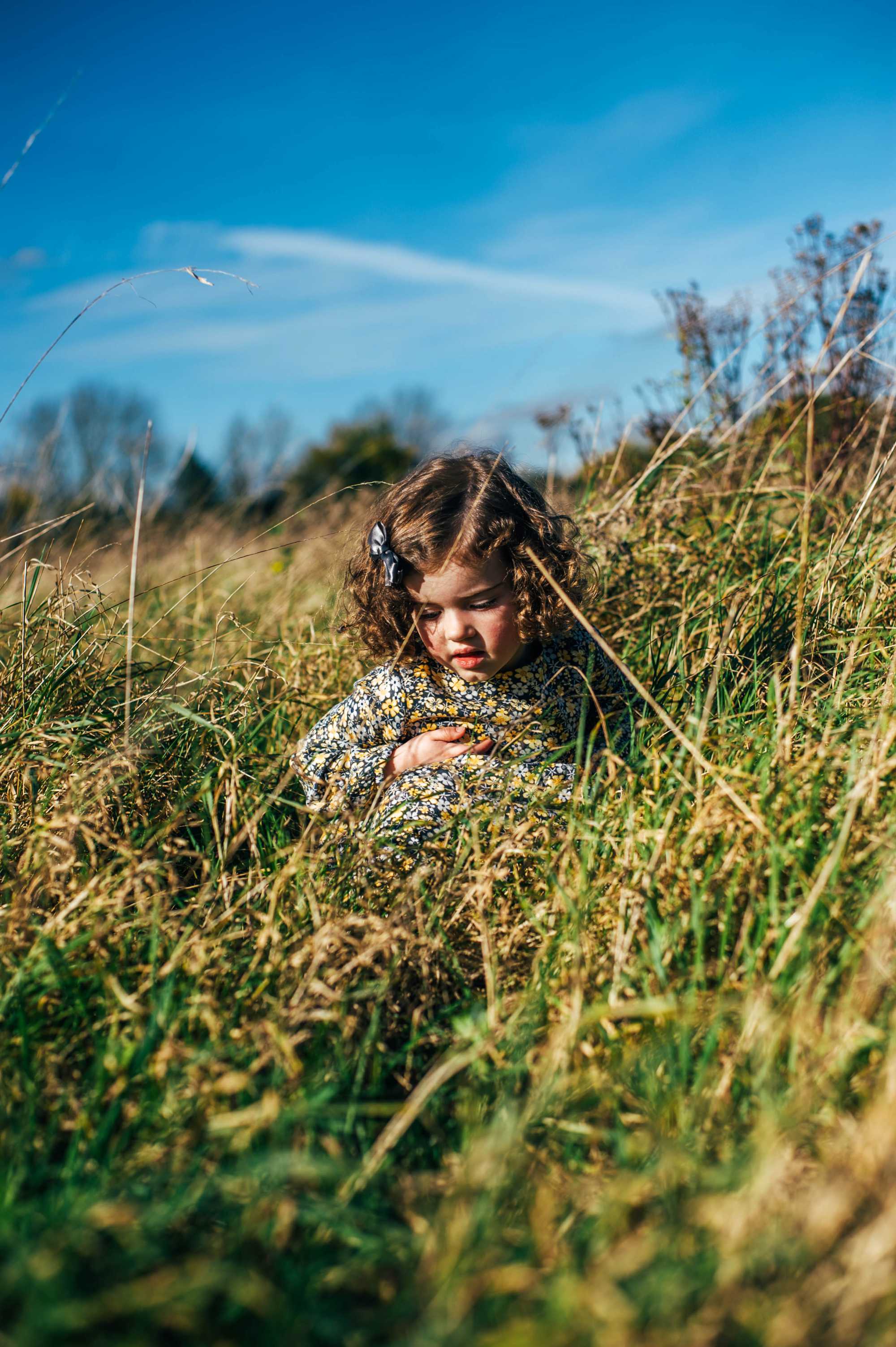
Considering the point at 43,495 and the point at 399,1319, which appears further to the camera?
the point at 43,495

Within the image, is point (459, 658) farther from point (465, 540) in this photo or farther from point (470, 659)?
point (465, 540)

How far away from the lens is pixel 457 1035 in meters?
1.44

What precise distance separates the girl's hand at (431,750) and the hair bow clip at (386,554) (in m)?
0.41

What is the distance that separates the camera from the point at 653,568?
9.62 feet

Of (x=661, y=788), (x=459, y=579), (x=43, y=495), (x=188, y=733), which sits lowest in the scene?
(x=661, y=788)

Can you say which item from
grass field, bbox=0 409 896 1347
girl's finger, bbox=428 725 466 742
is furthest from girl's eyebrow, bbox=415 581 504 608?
grass field, bbox=0 409 896 1347

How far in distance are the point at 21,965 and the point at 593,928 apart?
3.10 ft

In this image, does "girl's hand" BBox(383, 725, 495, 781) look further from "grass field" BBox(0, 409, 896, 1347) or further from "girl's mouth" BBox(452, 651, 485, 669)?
"grass field" BBox(0, 409, 896, 1347)

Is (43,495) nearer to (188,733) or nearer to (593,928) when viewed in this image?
(188,733)

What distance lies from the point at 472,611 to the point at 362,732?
0.48m

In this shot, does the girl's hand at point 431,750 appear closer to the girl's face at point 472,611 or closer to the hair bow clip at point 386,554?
the girl's face at point 472,611

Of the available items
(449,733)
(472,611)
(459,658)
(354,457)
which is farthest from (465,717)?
(354,457)

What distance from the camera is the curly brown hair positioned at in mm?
2182

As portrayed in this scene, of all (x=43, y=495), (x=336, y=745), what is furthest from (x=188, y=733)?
(x=43, y=495)
